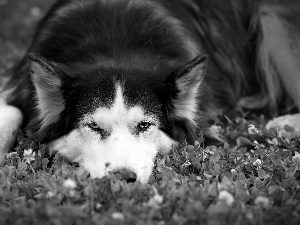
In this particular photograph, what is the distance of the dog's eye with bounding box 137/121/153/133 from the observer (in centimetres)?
373

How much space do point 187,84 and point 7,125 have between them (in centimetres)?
149

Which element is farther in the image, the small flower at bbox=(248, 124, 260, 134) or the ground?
the small flower at bbox=(248, 124, 260, 134)

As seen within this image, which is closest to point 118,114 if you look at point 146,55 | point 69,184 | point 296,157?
point 146,55

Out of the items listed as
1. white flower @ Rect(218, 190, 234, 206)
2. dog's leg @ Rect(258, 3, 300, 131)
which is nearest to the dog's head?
white flower @ Rect(218, 190, 234, 206)

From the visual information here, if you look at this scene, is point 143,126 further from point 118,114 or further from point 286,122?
point 286,122

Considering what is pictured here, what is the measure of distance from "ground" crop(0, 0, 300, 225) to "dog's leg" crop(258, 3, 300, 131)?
1066 mm

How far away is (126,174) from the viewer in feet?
11.1

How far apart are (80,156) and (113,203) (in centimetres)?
81

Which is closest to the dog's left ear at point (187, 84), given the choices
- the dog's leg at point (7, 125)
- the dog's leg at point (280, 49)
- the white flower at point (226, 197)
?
the white flower at point (226, 197)

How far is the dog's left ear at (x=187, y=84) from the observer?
3793 millimetres

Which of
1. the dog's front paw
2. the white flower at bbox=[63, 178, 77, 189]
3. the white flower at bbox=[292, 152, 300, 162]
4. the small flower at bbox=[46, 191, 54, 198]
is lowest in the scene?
the dog's front paw

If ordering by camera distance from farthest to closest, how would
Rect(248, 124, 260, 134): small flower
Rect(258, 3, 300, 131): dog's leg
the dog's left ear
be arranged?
Rect(258, 3, 300, 131): dog's leg, Rect(248, 124, 260, 134): small flower, the dog's left ear

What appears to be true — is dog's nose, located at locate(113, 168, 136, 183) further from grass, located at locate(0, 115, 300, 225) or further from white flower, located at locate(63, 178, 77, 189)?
white flower, located at locate(63, 178, 77, 189)

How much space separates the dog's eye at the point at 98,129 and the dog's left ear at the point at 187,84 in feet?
1.94
